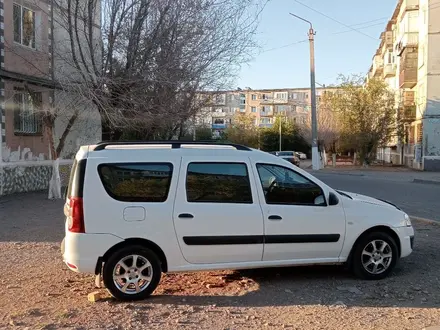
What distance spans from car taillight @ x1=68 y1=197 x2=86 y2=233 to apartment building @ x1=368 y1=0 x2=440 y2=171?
31874 millimetres

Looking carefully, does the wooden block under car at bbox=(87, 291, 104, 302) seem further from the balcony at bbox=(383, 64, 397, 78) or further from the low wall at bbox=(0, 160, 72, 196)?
the balcony at bbox=(383, 64, 397, 78)

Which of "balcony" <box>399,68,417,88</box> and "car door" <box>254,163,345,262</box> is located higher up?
Result: "balcony" <box>399,68,417,88</box>

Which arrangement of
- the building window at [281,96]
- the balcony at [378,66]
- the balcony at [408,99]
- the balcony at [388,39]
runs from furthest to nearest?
the building window at [281,96], the balcony at [378,66], the balcony at [388,39], the balcony at [408,99]

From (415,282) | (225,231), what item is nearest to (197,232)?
(225,231)

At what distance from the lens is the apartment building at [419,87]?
33.2 metres

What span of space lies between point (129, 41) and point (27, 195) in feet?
19.2

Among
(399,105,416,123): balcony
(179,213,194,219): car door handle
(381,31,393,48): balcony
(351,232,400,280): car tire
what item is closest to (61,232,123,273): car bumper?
(179,213,194,219): car door handle

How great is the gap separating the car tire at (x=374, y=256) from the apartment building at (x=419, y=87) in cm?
2934

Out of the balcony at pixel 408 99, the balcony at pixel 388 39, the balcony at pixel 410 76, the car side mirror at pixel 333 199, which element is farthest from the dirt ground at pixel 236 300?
the balcony at pixel 388 39

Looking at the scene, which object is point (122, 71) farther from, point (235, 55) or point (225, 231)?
point (225, 231)

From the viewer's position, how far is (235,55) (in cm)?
1585

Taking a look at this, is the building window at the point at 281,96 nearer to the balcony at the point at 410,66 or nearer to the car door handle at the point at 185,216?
the balcony at the point at 410,66

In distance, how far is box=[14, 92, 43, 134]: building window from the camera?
1628 centimetres

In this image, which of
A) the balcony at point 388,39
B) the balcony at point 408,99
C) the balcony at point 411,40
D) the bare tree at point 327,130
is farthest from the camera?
the balcony at point 388,39
